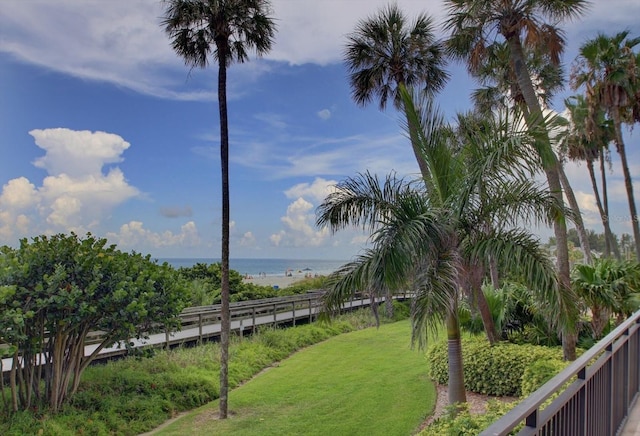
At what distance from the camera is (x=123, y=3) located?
43.0 feet

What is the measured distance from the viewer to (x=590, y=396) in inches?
106

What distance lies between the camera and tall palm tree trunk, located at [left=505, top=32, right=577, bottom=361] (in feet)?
20.2

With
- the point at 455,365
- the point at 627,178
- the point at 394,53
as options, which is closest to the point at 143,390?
the point at 455,365

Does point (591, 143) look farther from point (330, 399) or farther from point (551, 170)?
point (330, 399)

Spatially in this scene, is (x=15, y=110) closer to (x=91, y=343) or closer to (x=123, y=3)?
(x=123, y=3)

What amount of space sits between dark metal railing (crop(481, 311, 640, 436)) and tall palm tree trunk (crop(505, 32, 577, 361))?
189 cm

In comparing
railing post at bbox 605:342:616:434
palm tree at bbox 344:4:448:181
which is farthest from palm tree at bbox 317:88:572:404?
palm tree at bbox 344:4:448:181

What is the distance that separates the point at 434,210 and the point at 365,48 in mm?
8824

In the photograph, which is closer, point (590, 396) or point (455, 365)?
point (590, 396)

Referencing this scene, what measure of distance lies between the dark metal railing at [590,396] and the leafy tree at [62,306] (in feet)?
21.5

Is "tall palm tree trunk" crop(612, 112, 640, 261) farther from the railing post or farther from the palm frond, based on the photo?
the railing post

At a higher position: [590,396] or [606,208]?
[606,208]

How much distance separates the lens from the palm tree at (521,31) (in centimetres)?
768

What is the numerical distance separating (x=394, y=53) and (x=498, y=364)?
9.24 m
